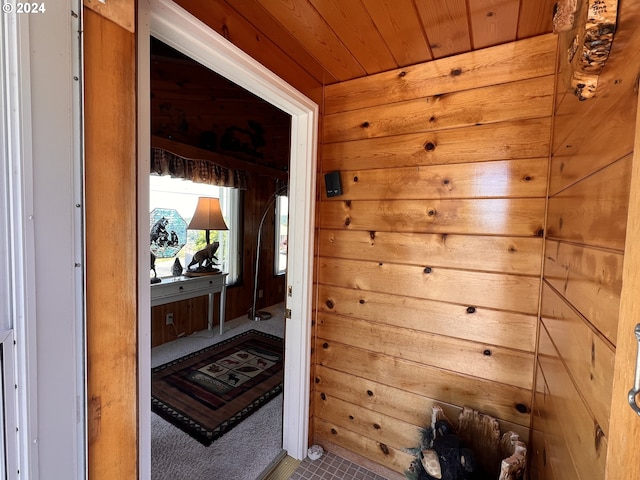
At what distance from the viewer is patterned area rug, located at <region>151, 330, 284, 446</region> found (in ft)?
6.64

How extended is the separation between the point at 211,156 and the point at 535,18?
301 cm

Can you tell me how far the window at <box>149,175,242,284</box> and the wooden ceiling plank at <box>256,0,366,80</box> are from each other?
7.29 ft

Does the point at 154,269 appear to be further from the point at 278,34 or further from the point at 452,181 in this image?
the point at 452,181

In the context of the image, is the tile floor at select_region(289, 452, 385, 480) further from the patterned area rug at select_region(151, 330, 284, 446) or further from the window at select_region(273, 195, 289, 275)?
the window at select_region(273, 195, 289, 275)

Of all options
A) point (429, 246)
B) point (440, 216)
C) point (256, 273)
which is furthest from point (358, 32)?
point (256, 273)

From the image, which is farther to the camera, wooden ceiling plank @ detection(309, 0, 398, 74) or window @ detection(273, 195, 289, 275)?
window @ detection(273, 195, 289, 275)

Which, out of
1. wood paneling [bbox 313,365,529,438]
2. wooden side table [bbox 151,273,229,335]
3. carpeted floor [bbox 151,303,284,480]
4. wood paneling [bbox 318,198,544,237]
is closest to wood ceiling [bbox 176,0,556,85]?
wood paneling [bbox 318,198,544,237]

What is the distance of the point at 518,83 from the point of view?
1.22 meters

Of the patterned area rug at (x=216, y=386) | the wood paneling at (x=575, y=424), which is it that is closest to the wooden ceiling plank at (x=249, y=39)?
the wood paneling at (x=575, y=424)

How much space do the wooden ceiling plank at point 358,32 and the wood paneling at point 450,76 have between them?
0.29ft

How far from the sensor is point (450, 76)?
1.35 metres

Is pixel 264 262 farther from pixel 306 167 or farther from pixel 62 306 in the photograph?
pixel 62 306

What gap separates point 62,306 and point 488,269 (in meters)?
1.50

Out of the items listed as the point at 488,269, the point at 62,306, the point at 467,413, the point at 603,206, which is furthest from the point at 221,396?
Answer: the point at 603,206
